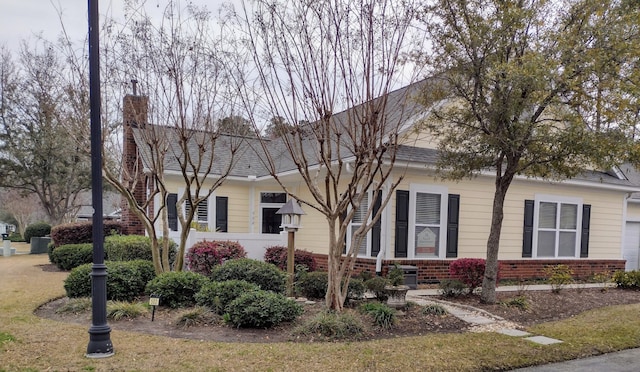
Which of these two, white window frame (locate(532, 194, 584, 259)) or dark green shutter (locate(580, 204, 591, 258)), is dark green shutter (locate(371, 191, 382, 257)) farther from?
dark green shutter (locate(580, 204, 591, 258))

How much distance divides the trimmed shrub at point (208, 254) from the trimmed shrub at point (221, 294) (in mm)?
3376

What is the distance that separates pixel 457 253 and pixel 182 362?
8437 mm

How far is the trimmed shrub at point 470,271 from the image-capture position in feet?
32.2

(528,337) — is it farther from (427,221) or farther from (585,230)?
A: (585,230)

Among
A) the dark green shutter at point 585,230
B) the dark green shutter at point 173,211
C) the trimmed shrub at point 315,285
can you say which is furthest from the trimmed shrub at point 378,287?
the dark green shutter at point 585,230

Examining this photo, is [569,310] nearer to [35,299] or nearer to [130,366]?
[130,366]

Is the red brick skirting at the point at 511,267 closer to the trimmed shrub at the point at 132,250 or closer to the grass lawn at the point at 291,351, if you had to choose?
the trimmed shrub at the point at 132,250

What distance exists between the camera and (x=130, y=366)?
4836 millimetres

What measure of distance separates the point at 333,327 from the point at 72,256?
10044 mm

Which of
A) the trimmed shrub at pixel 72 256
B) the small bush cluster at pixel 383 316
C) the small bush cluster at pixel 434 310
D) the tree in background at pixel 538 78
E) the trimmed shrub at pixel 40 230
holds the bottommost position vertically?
the trimmed shrub at pixel 40 230

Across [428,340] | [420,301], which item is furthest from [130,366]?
[420,301]

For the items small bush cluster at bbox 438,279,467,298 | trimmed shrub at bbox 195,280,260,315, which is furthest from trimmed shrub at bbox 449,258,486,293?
trimmed shrub at bbox 195,280,260,315

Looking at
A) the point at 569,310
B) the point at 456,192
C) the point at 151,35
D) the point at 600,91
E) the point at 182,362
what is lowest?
the point at 569,310

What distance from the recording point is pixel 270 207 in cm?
1527
